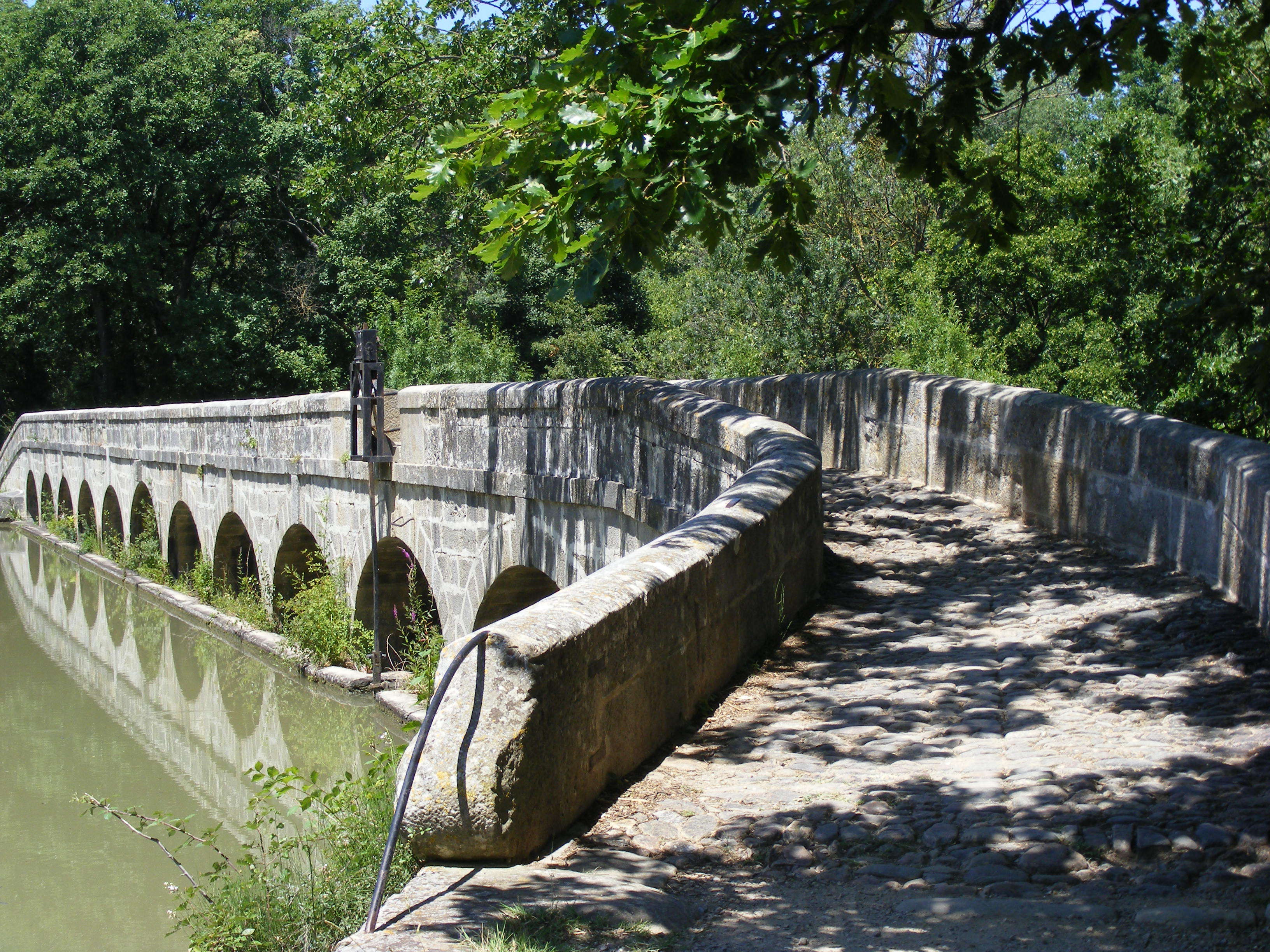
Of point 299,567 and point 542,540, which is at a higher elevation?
point 542,540

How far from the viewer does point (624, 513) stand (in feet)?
24.9

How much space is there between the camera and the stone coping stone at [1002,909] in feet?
9.75

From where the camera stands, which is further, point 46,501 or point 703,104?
point 46,501

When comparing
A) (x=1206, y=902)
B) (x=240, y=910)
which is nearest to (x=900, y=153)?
(x=1206, y=902)

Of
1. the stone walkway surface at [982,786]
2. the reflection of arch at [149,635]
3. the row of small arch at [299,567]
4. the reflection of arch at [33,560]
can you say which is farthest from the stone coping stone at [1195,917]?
the reflection of arch at [33,560]

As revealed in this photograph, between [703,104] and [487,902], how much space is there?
259cm

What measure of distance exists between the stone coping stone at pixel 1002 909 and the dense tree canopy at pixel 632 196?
1.74 m

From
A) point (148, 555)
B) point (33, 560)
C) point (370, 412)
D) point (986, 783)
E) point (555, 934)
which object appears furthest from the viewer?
→ point (33, 560)

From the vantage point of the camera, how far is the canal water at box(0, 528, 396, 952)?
7598 millimetres

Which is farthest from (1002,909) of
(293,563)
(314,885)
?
(293,563)

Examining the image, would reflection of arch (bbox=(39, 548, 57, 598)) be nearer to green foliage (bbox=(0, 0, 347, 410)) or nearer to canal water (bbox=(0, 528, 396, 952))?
canal water (bbox=(0, 528, 396, 952))

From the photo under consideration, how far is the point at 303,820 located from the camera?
27.8 ft

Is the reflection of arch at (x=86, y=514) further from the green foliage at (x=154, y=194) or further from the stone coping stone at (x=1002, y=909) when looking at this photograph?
the stone coping stone at (x=1002, y=909)

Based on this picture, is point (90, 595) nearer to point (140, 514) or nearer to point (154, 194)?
point (140, 514)
